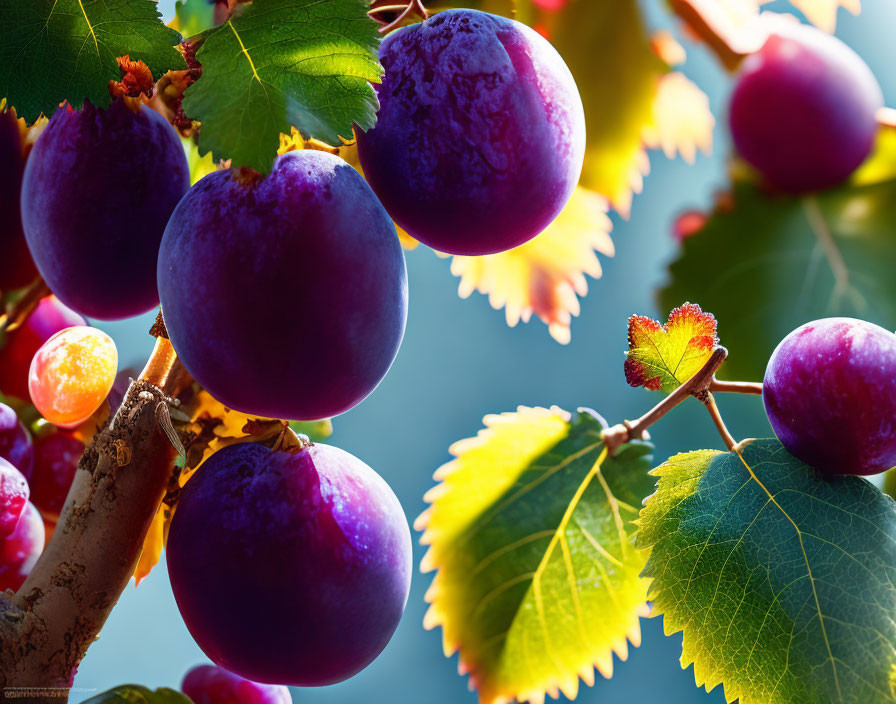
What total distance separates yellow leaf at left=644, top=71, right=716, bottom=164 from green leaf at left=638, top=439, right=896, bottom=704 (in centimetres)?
27

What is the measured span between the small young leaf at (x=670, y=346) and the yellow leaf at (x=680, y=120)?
24 cm

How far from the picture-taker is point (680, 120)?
1.67ft

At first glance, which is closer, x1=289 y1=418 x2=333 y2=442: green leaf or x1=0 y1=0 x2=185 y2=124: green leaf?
x1=0 y1=0 x2=185 y2=124: green leaf

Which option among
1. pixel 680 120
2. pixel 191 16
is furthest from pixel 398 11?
pixel 680 120

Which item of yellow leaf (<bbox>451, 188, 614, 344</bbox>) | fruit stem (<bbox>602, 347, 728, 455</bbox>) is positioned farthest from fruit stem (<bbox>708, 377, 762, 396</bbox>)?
yellow leaf (<bbox>451, 188, 614, 344</bbox>)

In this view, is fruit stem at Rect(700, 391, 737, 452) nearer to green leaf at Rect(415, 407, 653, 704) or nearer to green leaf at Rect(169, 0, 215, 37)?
green leaf at Rect(415, 407, 653, 704)

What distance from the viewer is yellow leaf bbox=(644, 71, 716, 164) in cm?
50

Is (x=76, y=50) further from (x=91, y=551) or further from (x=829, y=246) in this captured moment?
(x=829, y=246)

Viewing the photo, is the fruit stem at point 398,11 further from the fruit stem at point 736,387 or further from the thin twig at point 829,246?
the thin twig at point 829,246

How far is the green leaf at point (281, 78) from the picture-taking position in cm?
23

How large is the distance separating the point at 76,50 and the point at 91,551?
0.58ft

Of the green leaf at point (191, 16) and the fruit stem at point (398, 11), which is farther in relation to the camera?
the green leaf at point (191, 16)

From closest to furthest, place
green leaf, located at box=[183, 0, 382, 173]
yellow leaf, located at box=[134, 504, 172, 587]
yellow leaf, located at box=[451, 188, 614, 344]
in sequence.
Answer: green leaf, located at box=[183, 0, 382, 173] < yellow leaf, located at box=[134, 504, 172, 587] < yellow leaf, located at box=[451, 188, 614, 344]

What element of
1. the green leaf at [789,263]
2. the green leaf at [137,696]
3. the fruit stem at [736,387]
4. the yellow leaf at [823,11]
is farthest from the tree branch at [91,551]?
the yellow leaf at [823,11]
